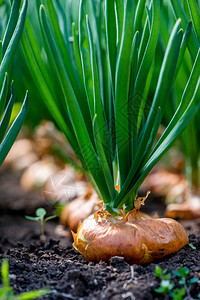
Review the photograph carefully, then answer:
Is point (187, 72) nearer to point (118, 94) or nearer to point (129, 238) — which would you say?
point (118, 94)

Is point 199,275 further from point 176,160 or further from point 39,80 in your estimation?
point 176,160

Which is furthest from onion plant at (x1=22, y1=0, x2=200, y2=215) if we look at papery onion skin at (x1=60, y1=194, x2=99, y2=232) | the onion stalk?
papery onion skin at (x1=60, y1=194, x2=99, y2=232)

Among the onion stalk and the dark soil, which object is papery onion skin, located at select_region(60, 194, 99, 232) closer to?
the dark soil

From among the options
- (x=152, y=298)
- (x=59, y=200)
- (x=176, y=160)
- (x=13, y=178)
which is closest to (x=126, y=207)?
(x=152, y=298)

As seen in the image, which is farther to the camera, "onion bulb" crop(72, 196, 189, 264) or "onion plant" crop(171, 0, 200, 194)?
"onion plant" crop(171, 0, 200, 194)

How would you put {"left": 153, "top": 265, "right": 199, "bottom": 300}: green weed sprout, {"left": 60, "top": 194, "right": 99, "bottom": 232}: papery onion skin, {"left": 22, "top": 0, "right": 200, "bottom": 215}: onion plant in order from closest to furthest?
{"left": 153, "top": 265, "right": 199, "bottom": 300}: green weed sprout
{"left": 22, "top": 0, "right": 200, "bottom": 215}: onion plant
{"left": 60, "top": 194, "right": 99, "bottom": 232}: papery onion skin

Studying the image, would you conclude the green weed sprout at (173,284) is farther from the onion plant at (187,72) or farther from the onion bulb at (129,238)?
the onion plant at (187,72)
